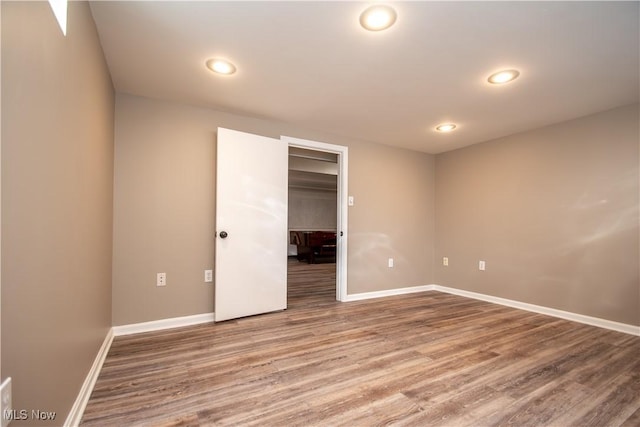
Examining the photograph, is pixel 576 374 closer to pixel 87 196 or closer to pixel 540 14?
pixel 540 14

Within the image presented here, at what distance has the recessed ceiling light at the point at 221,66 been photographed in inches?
81.0

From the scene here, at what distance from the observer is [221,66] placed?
6.96 ft

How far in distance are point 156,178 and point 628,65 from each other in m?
3.83

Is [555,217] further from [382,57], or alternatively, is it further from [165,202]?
[165,202]

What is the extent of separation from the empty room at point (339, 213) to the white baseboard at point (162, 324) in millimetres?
23

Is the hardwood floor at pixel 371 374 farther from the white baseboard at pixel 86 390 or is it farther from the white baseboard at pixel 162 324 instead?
the white baseboard at pixel 162 324

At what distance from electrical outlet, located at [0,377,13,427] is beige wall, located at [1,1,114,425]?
0.12ft

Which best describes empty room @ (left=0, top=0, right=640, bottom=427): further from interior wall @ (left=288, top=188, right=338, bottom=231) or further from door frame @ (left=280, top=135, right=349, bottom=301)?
interior wall @ (left=288, top=188, right=338, bottom=231)

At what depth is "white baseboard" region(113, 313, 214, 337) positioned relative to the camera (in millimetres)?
2469

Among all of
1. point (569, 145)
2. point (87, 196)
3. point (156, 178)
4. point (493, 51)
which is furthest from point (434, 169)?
point (87, 196)

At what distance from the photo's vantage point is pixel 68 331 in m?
1.26

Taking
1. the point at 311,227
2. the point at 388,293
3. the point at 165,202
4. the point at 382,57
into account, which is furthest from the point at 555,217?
the point at 311,227

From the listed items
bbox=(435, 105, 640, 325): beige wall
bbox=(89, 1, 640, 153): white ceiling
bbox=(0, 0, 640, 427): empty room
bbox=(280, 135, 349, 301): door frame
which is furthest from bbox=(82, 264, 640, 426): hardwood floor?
bbox=(89, 1, 640, 153): white ceiling

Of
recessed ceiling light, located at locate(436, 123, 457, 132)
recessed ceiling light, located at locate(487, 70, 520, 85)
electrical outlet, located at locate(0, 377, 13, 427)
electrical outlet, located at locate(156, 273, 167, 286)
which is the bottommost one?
electrical outlet, located at locate(156, 273, 167, 286)
